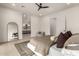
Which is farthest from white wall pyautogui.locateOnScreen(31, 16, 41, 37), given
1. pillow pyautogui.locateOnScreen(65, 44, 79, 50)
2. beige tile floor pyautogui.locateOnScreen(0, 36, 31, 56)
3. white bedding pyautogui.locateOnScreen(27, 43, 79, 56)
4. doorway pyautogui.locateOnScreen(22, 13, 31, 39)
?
pillow pyautogui.locateOnScreen(65, 44, 79, 50)

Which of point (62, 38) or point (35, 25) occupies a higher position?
point (35, 25)

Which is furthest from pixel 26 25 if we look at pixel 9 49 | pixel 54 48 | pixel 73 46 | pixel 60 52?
pixel 73 46

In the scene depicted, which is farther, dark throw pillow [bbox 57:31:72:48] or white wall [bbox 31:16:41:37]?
white wall [bbox 31:16:41:37]

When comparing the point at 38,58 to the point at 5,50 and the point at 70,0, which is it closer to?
the point at 5,50

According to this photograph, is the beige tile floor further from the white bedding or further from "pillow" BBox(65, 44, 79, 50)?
"pillow" BBox(65, 44, 79, 50)

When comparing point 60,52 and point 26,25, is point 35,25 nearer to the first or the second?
point 26,25

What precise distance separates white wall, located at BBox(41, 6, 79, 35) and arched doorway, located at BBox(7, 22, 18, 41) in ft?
1.45

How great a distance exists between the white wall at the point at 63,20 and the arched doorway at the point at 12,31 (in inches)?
17.4

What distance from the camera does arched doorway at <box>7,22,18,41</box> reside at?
155 cm

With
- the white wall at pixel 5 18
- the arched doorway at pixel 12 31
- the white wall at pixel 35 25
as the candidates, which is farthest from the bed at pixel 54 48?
the white wall at pixel 5 18

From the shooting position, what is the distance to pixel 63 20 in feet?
5.12

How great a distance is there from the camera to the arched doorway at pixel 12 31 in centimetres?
155

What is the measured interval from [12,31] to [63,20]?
84 centimetres

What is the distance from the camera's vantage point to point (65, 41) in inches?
60.1
